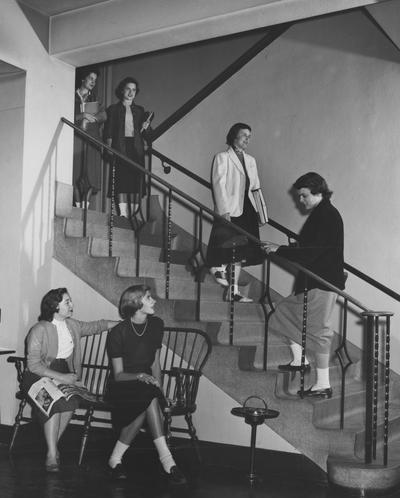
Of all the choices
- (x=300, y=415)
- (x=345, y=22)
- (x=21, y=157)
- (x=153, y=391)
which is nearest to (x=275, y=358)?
(x=300, y=415)

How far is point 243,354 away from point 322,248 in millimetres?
908

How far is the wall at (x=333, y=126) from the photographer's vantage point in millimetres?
6262

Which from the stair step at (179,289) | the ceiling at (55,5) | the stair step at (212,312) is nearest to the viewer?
the stair step at (212,312)

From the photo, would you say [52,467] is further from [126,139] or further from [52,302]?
[126,139]

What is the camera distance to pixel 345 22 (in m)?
6.58

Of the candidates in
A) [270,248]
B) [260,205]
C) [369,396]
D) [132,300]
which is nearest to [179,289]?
[132,300]

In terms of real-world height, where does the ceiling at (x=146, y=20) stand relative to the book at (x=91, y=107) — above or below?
above

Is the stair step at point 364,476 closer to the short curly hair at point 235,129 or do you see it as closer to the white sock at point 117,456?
the white sock at point 117,456

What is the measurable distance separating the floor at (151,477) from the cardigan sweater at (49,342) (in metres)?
0.65

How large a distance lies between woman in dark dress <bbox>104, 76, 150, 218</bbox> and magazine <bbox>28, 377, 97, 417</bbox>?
2052 mm

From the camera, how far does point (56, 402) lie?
4914 mm

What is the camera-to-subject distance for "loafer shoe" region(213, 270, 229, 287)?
20.2 feet

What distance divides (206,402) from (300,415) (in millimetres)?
743

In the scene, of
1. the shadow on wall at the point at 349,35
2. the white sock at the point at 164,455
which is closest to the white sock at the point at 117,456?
the white sock at the point at 164,455
